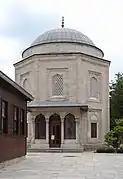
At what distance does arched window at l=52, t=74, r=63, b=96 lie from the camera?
36938 millimetres

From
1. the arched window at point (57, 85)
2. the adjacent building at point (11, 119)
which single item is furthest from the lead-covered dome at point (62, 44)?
the adjacent building at point (11, 119)

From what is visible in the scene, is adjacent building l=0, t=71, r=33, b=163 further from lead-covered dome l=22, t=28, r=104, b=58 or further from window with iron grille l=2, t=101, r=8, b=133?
lead-covered dome l=22, t=28, r=104, b=58

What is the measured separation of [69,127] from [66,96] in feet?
9.92

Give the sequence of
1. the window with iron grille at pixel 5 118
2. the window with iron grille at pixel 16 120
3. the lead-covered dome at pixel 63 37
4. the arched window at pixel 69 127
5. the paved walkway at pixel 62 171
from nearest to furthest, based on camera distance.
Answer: the paved walkway at pixel 62 171, the window with iron grille at pixel 5 118, the window with iron grille at pixel 16 120, the arched window at pixel 69 127, the lead-covered dome at pixel 63 37

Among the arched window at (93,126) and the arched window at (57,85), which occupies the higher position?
the arched window at (57,85)

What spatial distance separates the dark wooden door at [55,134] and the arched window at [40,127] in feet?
2.57

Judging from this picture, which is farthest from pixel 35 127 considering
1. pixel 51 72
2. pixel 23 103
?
pixel 23 103

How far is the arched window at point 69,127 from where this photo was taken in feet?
118

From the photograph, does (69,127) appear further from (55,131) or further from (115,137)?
(115,137)

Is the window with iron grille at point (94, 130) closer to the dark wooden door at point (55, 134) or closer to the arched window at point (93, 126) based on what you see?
the arched window at point (93, 126)

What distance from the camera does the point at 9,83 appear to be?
1656 centimetres

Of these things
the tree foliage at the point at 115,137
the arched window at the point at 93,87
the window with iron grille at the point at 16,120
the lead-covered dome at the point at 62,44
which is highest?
the lead-covered dome at the point at 62,44

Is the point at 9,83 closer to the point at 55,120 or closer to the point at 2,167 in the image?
the point at 2,167

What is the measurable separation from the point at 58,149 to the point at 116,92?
57.0ft
